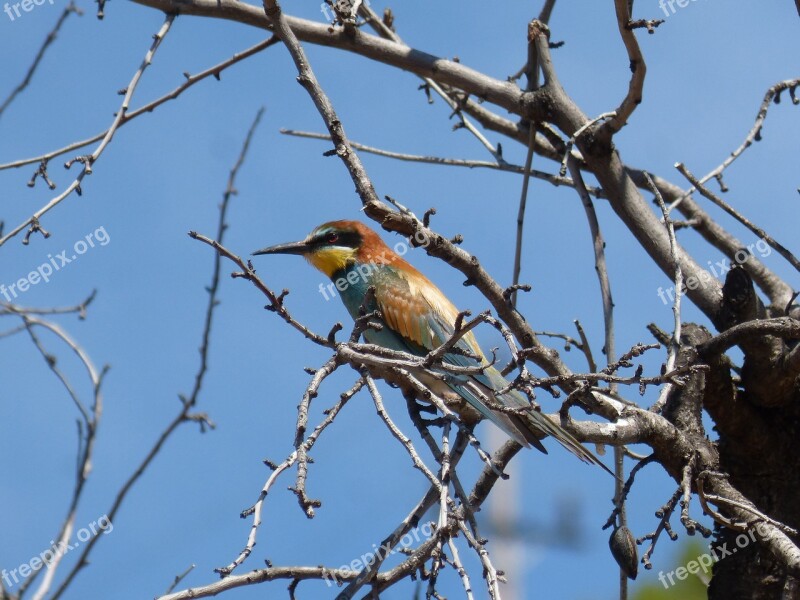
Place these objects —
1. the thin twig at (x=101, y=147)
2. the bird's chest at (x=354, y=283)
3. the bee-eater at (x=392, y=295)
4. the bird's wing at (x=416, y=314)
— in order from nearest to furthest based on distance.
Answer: the thin twig at (x=101, y=147) → the bee-eater at (x=392, y=295) → the bird's wing at (x=416, y=314) → the bird's chest at (x=354, y=283)

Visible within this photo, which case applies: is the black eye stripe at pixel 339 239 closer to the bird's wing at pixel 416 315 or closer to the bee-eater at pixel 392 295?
the bee-eater at pixel 392 295

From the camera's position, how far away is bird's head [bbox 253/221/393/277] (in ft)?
15.5

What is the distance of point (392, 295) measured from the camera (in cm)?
437

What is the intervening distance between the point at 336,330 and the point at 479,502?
1.17 metres

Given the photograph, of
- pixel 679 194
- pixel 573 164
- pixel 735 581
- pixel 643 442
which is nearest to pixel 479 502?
pixel 643 442

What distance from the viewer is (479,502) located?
319 cm

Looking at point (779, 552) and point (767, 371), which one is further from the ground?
point (767, 371)

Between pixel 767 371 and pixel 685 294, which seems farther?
pixel 685 294

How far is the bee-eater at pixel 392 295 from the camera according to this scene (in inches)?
155

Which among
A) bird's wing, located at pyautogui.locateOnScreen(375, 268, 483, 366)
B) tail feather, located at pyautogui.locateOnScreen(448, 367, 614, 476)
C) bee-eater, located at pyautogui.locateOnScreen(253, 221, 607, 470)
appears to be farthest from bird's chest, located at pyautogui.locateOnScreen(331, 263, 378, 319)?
tail feather, located at pyautogui.locateOnScreen(448, 367, 614, 476)

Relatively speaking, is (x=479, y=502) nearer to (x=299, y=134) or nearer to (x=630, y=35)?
(x=630, y=35)

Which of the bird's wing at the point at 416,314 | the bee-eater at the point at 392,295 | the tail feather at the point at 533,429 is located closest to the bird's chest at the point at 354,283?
the bee-eater at the point at 392,295

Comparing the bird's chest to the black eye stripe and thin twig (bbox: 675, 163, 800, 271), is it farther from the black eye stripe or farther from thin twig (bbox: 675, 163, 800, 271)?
thin twig (bbox: 675, 163, 800, 271)

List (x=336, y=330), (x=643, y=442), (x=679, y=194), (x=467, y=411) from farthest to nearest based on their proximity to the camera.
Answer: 1. (x=679, y=194)
2. (x=467, y=411)
3. (x=643, y=442)
4. (x=336, y=330)
